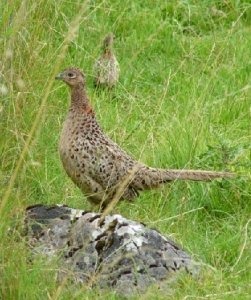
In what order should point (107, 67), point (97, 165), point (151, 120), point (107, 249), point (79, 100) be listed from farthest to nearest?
point (107, 67) → point (151, 120) → point (79, 100) → point (97, 165) → point (107, 249)

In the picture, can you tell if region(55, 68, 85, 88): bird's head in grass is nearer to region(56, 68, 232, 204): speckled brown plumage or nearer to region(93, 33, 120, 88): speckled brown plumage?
region(56, 68, 232, 204): speckled brown plumage

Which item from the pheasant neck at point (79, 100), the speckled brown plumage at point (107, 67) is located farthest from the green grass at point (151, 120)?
the pheasant neck at point (79, 100)

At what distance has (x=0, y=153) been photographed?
609 cm

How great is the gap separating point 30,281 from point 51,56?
2464mm

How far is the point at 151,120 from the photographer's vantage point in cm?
782

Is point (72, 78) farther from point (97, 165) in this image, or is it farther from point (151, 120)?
point (151, 120)

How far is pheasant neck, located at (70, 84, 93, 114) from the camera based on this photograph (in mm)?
6785

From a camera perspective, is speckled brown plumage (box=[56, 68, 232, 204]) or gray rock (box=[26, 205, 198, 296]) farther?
speckled brown plumage (box=[56, 68, 232, 204])

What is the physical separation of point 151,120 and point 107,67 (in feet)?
2.18

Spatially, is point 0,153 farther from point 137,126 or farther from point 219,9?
point 219,9

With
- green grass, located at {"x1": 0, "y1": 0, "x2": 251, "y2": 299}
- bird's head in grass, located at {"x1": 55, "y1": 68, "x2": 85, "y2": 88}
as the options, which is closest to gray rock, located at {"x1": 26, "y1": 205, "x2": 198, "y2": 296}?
green grass, located at {"x1": 0, "y1": 0, "x2": 251, "y2": 299}

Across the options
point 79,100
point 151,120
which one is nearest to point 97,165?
point 79,100

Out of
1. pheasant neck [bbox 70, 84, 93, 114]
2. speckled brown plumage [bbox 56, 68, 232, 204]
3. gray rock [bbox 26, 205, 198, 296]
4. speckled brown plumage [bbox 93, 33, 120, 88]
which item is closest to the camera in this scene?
gray rock [bbox 26, 205, 198, 296]

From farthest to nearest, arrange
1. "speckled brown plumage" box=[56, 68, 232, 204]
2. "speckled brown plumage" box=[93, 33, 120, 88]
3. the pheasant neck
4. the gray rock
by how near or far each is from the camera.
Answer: "speckled brown plumage" box=[93, 33, 120, 88]
the pheasant neck
"speckled brown plumage" box=[56, 68, 232, 204]
the gray rock
